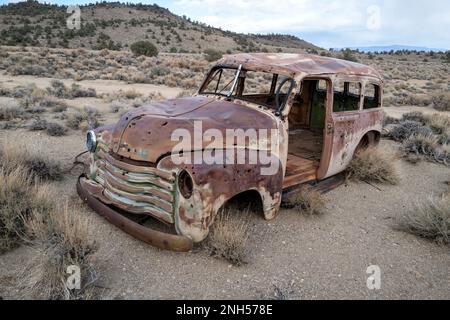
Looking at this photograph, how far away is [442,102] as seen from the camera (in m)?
14.8

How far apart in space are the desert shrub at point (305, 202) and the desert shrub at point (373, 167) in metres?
1.50

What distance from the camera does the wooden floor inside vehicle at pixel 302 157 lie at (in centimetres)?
496

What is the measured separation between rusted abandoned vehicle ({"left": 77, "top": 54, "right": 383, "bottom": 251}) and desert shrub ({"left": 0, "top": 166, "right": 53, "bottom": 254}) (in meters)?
0.46

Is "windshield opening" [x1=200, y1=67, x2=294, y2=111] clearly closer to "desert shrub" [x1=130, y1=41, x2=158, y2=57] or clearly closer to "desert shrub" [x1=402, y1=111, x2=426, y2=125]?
"desert shrub" [x1=402, y1=111, x2=426, y2=125]

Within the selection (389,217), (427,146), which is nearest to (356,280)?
(389,217)

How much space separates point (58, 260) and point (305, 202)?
3024 millimetres

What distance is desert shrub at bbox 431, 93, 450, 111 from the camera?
14602mm

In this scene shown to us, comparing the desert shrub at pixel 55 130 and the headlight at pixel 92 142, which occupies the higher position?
the headlight at pixel 92 142

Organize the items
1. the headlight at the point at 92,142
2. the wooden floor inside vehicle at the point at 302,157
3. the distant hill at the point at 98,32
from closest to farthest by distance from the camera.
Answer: the headlight at the point at 92,142 < the wooden floor inside vehicle at the point at 302,157 < the distant hill at the point at 98,32

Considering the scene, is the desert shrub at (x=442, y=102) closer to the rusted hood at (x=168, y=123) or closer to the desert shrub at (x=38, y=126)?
the rusted hood at (x=168, y=123)

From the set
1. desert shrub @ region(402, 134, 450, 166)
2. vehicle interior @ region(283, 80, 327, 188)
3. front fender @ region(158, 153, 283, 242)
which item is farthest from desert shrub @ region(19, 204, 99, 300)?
desert shrub @ region(402, 134, 450, 166)

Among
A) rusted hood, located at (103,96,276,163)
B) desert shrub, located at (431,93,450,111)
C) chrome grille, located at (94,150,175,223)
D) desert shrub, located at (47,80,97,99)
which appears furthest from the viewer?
desert shrub, located at (431,93,450,111)

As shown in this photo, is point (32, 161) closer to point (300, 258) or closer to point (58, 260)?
point (58, 260)

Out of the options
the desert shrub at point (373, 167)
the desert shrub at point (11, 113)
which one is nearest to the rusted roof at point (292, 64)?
the desert shrub at point (373, 167)
